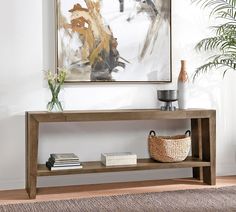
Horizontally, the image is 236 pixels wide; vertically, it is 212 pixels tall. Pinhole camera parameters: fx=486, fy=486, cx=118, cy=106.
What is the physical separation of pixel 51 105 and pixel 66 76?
34 cm

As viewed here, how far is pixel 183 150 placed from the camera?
4195 mm

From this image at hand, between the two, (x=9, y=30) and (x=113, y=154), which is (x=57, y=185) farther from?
(x=9, y=30)

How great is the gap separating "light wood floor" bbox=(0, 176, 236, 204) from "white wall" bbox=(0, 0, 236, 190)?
0.41ft

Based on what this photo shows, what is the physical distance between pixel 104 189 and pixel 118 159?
29cm

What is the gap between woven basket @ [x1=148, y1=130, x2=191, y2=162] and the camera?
4.14 metres

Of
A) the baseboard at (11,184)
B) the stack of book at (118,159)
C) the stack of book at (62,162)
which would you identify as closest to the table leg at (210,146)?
the stack of book at (118,159)

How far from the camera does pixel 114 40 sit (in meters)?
4.29

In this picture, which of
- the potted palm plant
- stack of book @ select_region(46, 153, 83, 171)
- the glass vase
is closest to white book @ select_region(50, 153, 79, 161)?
stack of book @ select_region(46, 153, 83, 171)

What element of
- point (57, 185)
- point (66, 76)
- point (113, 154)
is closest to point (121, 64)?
point (66, 76)

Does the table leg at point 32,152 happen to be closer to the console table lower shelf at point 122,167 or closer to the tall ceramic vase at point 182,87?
the console table lower shelf at point 122,167

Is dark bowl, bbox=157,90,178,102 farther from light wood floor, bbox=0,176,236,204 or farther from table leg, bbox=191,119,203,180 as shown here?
light wood floor, bbox=0,176,236,204

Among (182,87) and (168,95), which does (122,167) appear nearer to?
(168,95)

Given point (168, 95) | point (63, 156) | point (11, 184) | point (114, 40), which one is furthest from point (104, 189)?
point (114, 40)

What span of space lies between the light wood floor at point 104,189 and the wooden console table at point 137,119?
0.10 meters
